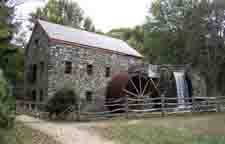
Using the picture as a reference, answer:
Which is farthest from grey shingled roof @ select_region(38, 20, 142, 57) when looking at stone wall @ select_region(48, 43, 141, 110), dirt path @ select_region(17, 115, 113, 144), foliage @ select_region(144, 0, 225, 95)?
dirt path @ select_region(17, 115, 113, 144)

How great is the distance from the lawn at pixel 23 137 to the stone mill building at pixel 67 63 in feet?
17.9

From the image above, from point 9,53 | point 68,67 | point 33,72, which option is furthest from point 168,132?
point 9,53

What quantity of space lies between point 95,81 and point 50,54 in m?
3.76

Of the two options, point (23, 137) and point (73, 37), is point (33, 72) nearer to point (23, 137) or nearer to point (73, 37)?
point (73, 37)

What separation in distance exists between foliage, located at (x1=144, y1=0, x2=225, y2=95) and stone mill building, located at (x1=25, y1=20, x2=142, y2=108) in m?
4.74

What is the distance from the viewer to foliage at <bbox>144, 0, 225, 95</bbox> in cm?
1440

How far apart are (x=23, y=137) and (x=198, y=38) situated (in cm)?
1227

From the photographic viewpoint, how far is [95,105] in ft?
50.4

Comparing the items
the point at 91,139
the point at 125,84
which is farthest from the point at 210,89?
the point at 91,139

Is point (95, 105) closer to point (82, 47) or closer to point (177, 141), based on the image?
point (82, 47)

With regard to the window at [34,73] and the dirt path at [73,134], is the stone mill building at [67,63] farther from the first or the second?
the dirt path at [73,134]

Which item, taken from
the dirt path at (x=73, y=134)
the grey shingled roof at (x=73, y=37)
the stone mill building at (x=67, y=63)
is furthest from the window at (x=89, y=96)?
the dirt path at (x=73, y=134)

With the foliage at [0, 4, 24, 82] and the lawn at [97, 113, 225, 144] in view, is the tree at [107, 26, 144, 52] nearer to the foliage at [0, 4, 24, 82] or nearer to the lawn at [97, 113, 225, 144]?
the foliage at [0, 4, 24, 82]

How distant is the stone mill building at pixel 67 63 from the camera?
44.9 feet
